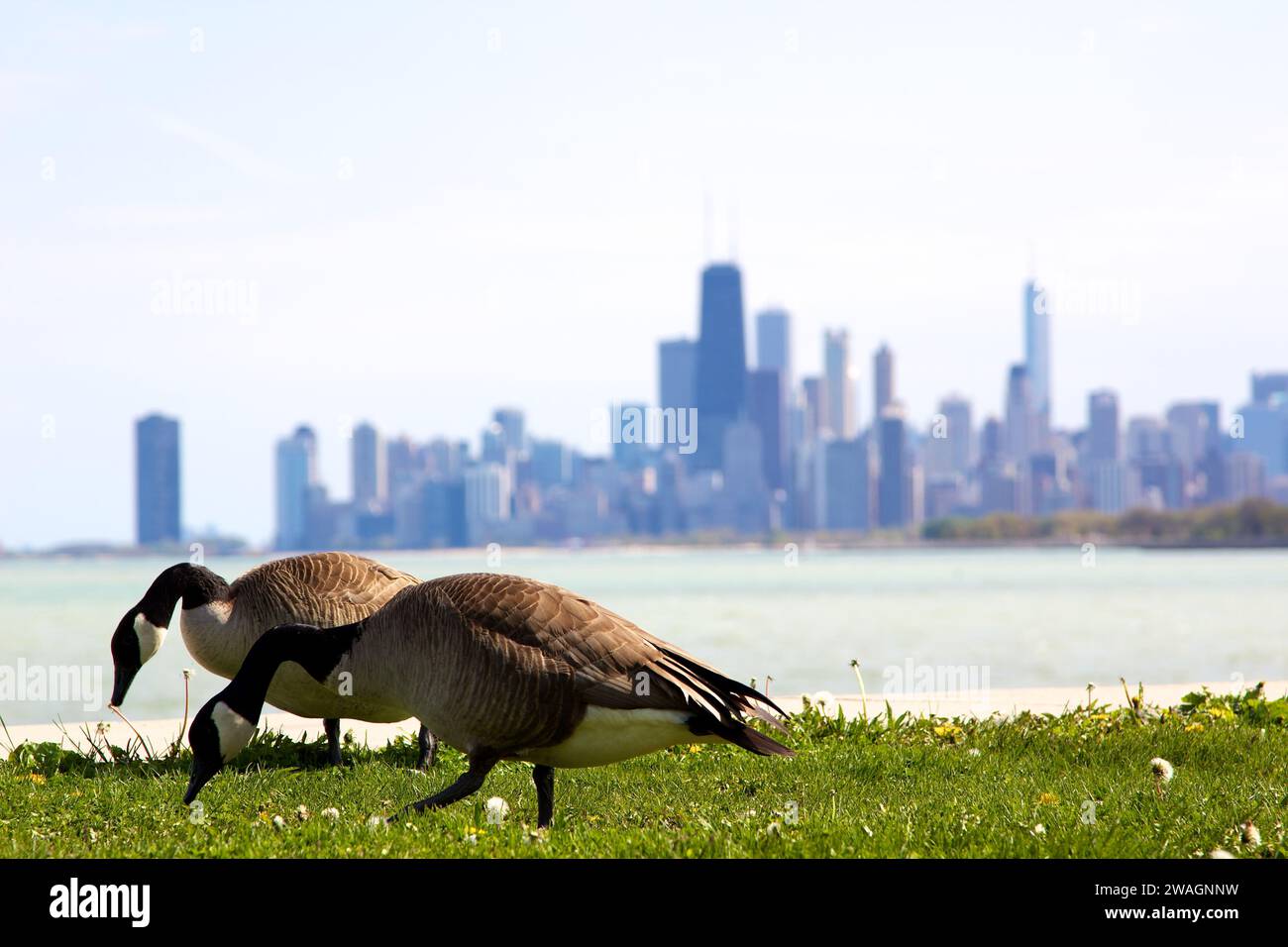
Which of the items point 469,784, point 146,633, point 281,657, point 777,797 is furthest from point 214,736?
point 777,797

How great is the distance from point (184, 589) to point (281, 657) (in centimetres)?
235

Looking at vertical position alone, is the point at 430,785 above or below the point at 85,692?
above

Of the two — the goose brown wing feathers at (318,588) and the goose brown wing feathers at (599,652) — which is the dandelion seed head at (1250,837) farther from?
the goose brown wing feathers at (318,588)

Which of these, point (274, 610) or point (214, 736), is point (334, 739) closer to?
point (274, 610)

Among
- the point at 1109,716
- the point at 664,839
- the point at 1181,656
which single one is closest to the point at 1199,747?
the point at 1109,716

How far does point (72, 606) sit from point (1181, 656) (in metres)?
53.7

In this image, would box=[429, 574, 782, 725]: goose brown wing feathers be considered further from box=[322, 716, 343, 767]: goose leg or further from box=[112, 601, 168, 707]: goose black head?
box=[112, 601, 168, 707]: goose black head

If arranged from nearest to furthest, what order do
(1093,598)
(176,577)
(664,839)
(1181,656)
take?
(664,839), (176,577), (1181,656), (1093,598)

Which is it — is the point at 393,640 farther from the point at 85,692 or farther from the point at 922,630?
the point at 922,630

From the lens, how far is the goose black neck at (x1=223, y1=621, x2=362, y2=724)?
6.55m

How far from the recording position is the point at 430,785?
319 inches

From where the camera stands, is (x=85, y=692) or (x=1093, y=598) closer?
(x=85, y=692)

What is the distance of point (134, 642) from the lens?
912 cm

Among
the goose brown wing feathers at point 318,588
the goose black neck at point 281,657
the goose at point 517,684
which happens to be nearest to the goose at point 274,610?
the goose brown wing feathers at point 318,588
